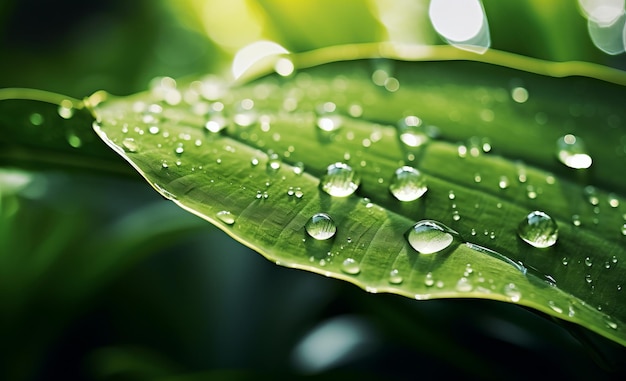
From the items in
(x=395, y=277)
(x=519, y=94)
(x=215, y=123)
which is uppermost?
(x=519, y=94)

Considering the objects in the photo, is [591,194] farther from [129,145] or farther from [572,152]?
[129,145]

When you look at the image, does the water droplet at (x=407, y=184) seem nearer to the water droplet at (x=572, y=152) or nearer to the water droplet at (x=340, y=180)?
the water droplet at (x=340, y=180)

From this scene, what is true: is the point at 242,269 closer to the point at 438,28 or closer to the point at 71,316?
the point at 71,316

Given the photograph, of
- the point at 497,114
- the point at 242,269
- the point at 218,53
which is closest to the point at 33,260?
the point at 242,269

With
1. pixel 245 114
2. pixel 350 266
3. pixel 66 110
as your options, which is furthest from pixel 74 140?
pixel 350 266

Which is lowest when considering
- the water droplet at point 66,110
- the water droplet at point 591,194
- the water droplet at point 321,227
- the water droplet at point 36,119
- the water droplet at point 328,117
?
the water droplet at point 321,227

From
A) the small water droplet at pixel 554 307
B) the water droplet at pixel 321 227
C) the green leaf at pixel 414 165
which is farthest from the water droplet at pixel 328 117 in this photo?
the small water droplet at pixel 554 307

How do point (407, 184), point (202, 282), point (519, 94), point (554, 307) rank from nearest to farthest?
point (554, 307) < point (407, 184) < point (519, 94) < point (202, 282)

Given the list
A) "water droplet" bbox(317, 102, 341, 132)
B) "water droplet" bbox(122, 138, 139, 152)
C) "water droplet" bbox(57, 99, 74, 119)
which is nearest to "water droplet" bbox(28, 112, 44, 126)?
"water droplet" bbox(57, 99, 74, 119)

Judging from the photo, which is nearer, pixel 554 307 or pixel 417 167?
pixel 554 307
